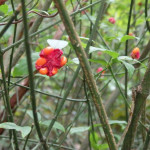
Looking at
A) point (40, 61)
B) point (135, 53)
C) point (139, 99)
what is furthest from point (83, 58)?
point (135, 53)

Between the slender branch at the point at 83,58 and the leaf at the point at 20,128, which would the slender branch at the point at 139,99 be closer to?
the slender branch at the point at 83,58

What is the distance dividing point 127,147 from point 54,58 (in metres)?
0.39

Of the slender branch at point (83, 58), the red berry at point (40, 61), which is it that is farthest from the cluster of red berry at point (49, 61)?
the slender branch at point (83, 58)

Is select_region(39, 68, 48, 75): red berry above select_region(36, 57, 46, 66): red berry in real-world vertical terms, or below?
below

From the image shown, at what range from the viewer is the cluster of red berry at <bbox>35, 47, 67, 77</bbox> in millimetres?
770

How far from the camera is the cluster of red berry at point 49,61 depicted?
770 mm

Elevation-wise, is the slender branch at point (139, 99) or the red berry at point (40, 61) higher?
the red berry at point (40, 61)

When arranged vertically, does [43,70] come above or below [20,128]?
above

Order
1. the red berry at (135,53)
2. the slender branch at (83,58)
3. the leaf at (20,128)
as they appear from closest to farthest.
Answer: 1. the slender branch at (83,58)
2. the leaf at (20,128)
3. the red berry at (135,53)

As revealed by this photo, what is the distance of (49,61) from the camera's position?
80 centimetres

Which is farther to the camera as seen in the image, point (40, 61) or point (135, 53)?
point (135, 53)

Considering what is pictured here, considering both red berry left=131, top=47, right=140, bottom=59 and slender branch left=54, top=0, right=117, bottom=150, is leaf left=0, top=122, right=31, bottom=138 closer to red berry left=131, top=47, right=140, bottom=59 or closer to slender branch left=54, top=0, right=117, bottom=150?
slender branch left=54, top=0, right=117, bottom=150

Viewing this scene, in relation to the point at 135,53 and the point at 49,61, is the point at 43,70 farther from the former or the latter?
the point at 135,53

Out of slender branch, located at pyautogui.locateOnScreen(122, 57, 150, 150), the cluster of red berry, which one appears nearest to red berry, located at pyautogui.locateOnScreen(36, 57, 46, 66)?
the cluster of red berry
